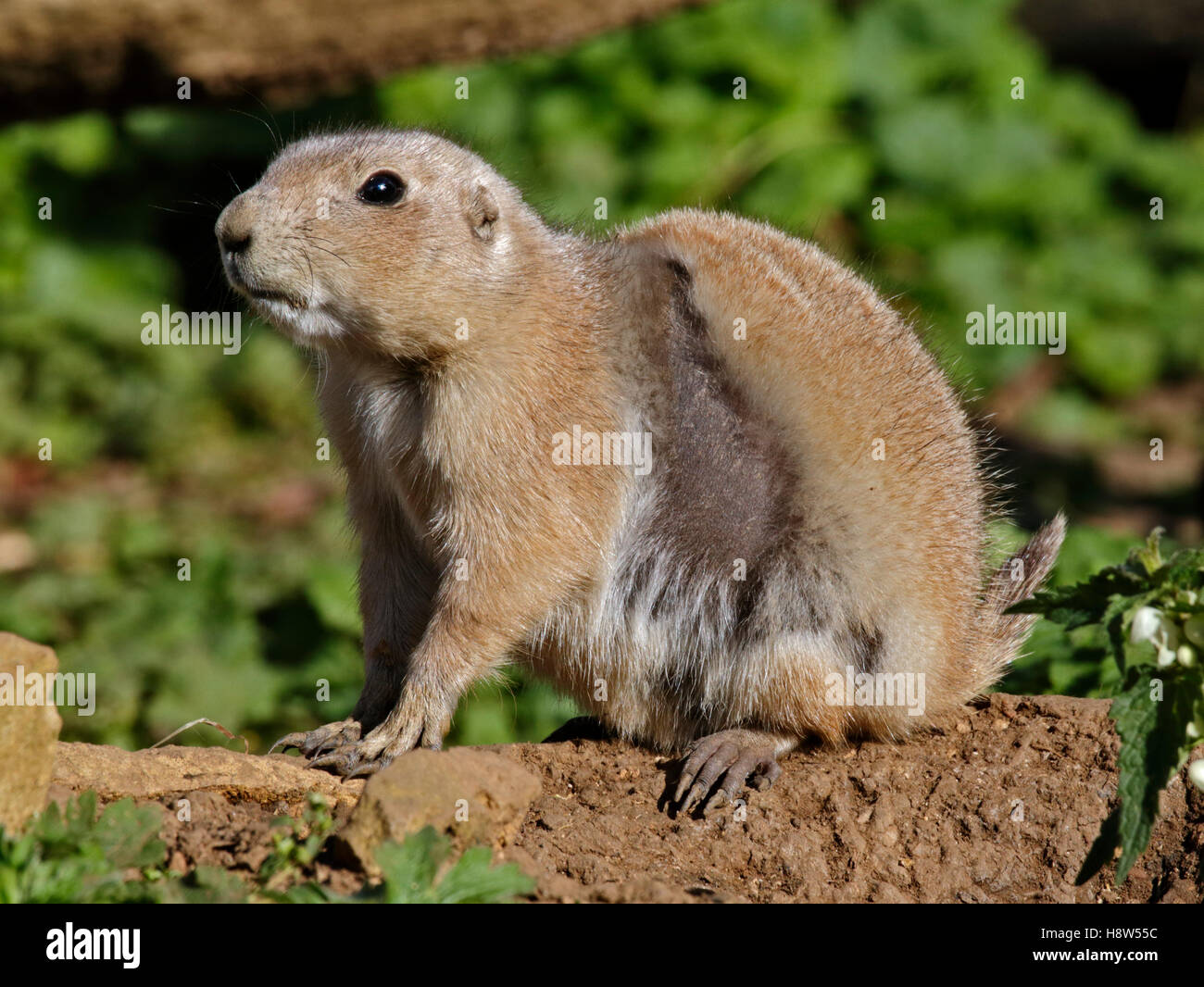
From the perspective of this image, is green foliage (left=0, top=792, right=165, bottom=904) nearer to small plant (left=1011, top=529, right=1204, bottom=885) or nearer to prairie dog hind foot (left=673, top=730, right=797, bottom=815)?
prairie dog hind foot (left=673, top=730, right=797, bottom=815)

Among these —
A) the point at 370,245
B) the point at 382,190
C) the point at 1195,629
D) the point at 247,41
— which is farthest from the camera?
the point at 247,41

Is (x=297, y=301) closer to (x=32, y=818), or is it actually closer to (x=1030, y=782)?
(x=32, y=818)

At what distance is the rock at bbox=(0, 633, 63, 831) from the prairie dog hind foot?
2240 millimetres

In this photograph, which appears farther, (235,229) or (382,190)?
(382,190)

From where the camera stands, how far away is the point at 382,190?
5.36 metres

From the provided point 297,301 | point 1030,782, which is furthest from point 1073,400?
point 297,301

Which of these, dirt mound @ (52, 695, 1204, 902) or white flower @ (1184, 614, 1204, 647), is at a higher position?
white flower @ (1184, 614, 1204, 647)

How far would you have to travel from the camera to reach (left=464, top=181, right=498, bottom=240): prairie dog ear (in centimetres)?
554

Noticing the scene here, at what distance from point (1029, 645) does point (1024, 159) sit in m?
8.23

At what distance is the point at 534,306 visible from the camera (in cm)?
559

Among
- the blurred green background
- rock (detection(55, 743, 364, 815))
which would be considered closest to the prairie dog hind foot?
rock (detection(55, 743, 364, 815))

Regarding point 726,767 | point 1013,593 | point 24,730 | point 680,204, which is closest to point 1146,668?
point 726,767

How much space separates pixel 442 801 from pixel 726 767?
156 centimetres

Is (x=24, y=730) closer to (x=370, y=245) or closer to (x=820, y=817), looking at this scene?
(x=370, y=245)
